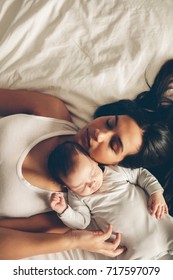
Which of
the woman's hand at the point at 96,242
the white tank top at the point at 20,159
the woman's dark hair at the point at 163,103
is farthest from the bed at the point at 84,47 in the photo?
the woman's hand at the point at 96,242

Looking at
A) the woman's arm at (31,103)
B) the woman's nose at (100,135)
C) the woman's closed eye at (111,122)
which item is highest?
the woman's arm at (31,103)

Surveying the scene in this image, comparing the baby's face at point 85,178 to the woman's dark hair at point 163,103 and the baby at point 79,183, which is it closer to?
the baby at point 79,183

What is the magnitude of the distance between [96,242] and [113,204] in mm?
119

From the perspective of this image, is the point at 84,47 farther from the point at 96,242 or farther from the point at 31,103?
the point at 96,242

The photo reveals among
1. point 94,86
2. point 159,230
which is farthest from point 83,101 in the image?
point 159,230

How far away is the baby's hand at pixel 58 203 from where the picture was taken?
3.18 ft

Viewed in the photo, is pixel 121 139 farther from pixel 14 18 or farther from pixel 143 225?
pixel 14 18

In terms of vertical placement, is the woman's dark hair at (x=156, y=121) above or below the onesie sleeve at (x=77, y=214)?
above

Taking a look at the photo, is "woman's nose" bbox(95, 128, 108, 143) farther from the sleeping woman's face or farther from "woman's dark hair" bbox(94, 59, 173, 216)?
"woman's dark hair" bbox(94, 59, 173, 216)

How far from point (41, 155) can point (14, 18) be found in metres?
0.46

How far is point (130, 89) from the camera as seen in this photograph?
3.81 ft

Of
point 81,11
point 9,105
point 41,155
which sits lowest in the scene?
point 41,155

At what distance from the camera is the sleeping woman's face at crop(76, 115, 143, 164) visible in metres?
1.00

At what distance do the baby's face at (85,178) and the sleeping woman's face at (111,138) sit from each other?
0.09 ft
